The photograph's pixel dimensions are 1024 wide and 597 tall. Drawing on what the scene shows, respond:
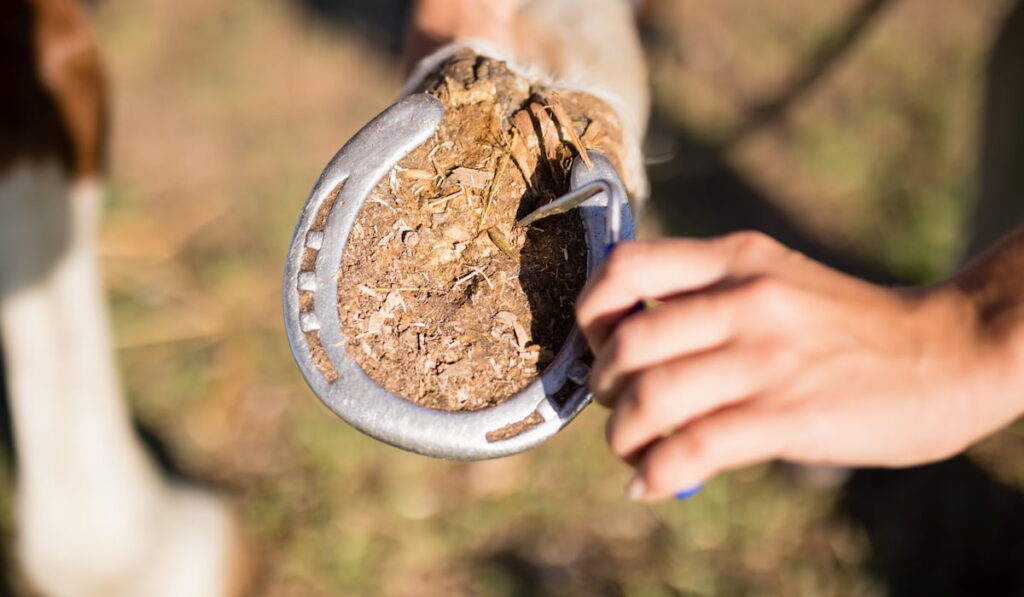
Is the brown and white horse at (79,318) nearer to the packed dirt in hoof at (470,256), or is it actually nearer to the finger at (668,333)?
the packed dirt in hoof at (470,256)

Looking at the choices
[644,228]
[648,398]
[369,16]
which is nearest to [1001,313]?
[648,398]

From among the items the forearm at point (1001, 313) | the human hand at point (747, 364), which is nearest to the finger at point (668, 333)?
the human hand at point (747, 364)

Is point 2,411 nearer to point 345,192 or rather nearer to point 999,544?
point 345,192

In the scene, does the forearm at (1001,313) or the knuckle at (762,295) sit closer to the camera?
the knuckle at (762,295)

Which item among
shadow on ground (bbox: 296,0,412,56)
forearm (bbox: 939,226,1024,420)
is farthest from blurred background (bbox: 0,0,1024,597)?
forearm (bbox: 939,226,1024,420)

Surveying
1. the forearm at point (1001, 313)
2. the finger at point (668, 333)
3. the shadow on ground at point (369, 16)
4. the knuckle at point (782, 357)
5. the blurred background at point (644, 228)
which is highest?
the finger at point (668, 333)

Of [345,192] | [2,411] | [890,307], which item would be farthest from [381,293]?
[2,411]

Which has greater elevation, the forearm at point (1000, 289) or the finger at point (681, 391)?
the finger at point (681, 391)

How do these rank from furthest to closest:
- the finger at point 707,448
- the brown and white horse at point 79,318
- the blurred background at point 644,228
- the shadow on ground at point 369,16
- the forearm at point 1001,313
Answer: the shadow on ground at point 369,16, the blurred background at point 644,228, the brown and white horse at point 79,318, the forearm at point 1001,313, the finger at point 707,448
